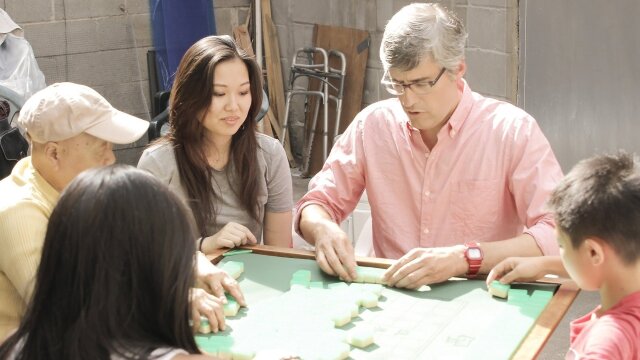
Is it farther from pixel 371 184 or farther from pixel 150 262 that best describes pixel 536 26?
pixel 150 262

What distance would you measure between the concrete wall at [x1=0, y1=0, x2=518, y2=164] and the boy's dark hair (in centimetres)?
451

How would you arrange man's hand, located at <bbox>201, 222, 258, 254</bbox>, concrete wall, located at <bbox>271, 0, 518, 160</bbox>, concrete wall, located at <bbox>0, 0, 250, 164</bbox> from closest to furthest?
man's hand, located at <bbox>201, 222, 258, 254</bbox> < concrete wall, located at <bbox>271, 0, 518, 160</bbox> < concrete wall, located at <bbox>0, 0, 250, 164</bbox>

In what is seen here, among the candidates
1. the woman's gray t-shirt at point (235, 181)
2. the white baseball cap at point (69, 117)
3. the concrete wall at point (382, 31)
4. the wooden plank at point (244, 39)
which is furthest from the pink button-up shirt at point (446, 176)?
the wooden plank at point (244, 39)

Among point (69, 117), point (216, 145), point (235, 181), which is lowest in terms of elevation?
point (235, 181)

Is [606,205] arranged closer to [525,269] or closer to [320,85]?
[525,269]

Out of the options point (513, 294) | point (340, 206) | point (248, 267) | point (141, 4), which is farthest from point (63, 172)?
point (141, 4)

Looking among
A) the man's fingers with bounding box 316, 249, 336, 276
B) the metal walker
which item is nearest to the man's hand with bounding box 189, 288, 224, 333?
the man's fingers with bounding box 316, 249, 336, 276

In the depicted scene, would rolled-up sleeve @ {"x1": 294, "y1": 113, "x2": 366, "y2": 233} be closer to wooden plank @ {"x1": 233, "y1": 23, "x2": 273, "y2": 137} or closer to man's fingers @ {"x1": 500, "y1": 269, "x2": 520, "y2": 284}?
man's fingers @ {"x1": 500, "y1": 269, "x2": 520, "y2": 284}

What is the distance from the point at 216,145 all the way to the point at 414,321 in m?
1.27

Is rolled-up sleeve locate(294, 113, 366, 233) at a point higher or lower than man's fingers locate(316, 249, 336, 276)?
higher

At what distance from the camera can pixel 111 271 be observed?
5.50 feet

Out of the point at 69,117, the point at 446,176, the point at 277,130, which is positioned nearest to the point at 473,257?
the point at 446,176

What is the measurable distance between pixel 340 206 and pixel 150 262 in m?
1.75

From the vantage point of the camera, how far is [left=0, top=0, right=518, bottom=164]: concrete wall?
6.75 m
